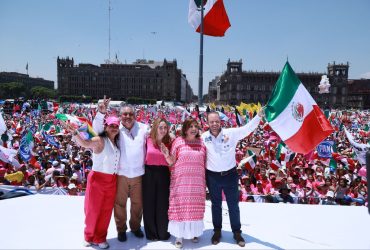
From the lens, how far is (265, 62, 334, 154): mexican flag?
4086mm

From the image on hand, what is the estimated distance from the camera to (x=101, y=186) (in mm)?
3311

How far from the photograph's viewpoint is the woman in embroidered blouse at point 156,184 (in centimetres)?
348

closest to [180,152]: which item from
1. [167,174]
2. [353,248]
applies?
[167,174]

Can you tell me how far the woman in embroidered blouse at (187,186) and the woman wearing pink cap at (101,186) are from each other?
57 cm

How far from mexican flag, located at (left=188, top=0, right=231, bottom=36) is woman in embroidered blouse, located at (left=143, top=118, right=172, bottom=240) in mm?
3652

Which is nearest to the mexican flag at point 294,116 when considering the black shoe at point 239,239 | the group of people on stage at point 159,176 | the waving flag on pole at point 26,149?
the group of people on stage at point 159,176

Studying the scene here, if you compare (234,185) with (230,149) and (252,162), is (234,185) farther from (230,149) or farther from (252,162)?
(252,162)

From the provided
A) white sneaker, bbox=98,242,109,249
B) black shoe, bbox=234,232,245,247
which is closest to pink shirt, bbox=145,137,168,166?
white sneaker, bbox=98,242,109,249

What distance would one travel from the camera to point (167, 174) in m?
3.56

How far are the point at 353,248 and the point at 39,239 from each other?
3455mm

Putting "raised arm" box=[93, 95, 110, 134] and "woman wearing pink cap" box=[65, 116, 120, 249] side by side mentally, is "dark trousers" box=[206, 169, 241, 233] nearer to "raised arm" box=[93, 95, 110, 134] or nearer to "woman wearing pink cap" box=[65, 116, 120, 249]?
"woman wearing pink cap" box=[65, 116, 120, 249]

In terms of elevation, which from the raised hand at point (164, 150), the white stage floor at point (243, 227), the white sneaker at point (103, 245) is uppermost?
the raised hand at point (164, 150)

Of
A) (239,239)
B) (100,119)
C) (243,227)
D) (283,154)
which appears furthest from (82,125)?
(283,154)

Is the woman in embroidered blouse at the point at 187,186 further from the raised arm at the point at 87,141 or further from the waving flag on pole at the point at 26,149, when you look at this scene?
the waving flag on pole at the point at 26,149
